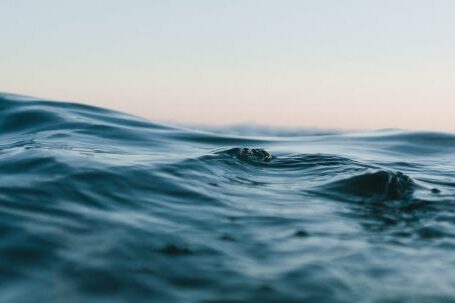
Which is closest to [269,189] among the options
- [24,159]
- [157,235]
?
[157,235]

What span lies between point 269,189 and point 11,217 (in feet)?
9.50

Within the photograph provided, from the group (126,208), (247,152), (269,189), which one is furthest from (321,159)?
(126,208)

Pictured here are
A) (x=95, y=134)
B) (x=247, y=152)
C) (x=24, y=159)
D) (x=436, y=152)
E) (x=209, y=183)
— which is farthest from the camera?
(x=436, y=152)

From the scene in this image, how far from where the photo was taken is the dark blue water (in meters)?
3.68

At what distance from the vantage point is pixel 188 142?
1116cm

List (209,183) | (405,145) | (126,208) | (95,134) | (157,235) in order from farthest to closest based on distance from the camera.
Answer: (405,145) → (95,134) → (209,183) → (126,208) → (157,235)

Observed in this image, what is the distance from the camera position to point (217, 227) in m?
4.97

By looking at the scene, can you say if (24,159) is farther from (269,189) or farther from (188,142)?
(188,142)

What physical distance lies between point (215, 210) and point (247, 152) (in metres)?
2.90

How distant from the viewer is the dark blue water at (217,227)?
145 inches

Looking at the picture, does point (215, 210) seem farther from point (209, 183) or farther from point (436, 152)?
point (436, 152)

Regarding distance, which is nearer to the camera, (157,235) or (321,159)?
(157,235)

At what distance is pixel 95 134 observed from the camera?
10500mm

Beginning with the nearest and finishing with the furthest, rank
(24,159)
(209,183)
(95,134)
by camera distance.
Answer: (209,183) → (24,159) → (95,134)
